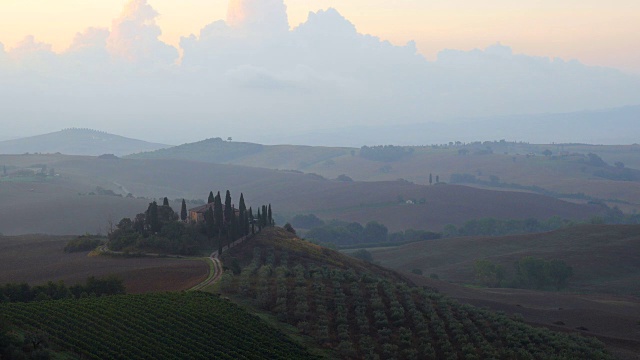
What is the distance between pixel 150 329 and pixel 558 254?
3357 inches

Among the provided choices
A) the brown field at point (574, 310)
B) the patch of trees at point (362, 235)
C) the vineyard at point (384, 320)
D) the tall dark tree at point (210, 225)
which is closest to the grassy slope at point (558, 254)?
the brown field at point (574, 310)

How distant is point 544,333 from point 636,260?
59506 millimetres

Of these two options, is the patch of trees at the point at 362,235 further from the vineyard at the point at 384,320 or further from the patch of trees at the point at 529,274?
the vineyard at the point at 384,320

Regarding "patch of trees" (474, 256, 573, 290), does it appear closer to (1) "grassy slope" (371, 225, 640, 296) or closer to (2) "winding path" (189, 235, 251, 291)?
(1) "grassy slope" (371, 225, 640, 296)

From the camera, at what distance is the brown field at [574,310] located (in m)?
56.2

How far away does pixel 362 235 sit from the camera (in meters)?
155

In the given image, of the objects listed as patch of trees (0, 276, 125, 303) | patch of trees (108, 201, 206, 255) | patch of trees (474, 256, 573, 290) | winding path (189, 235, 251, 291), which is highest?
patch of trees (108, 201, 206, 255)

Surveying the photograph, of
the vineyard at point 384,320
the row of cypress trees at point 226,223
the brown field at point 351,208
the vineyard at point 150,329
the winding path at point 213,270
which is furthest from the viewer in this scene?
the brown field at point 351,208

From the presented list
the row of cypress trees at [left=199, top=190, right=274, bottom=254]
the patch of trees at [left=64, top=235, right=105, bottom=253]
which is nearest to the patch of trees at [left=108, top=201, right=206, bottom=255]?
the row of cypress trees at [left=199, top=190, right=274, bottom=254]

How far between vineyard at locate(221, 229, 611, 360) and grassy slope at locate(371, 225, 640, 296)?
44986mm

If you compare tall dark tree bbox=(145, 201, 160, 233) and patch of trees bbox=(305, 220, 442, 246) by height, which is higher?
tall dark tree bbox=(145, 201, 160, 233)

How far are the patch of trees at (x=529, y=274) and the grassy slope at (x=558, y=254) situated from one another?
183 cm

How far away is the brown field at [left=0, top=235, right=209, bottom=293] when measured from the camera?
191ft

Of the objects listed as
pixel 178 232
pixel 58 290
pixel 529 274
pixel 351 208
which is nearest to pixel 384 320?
pixel 58 290
